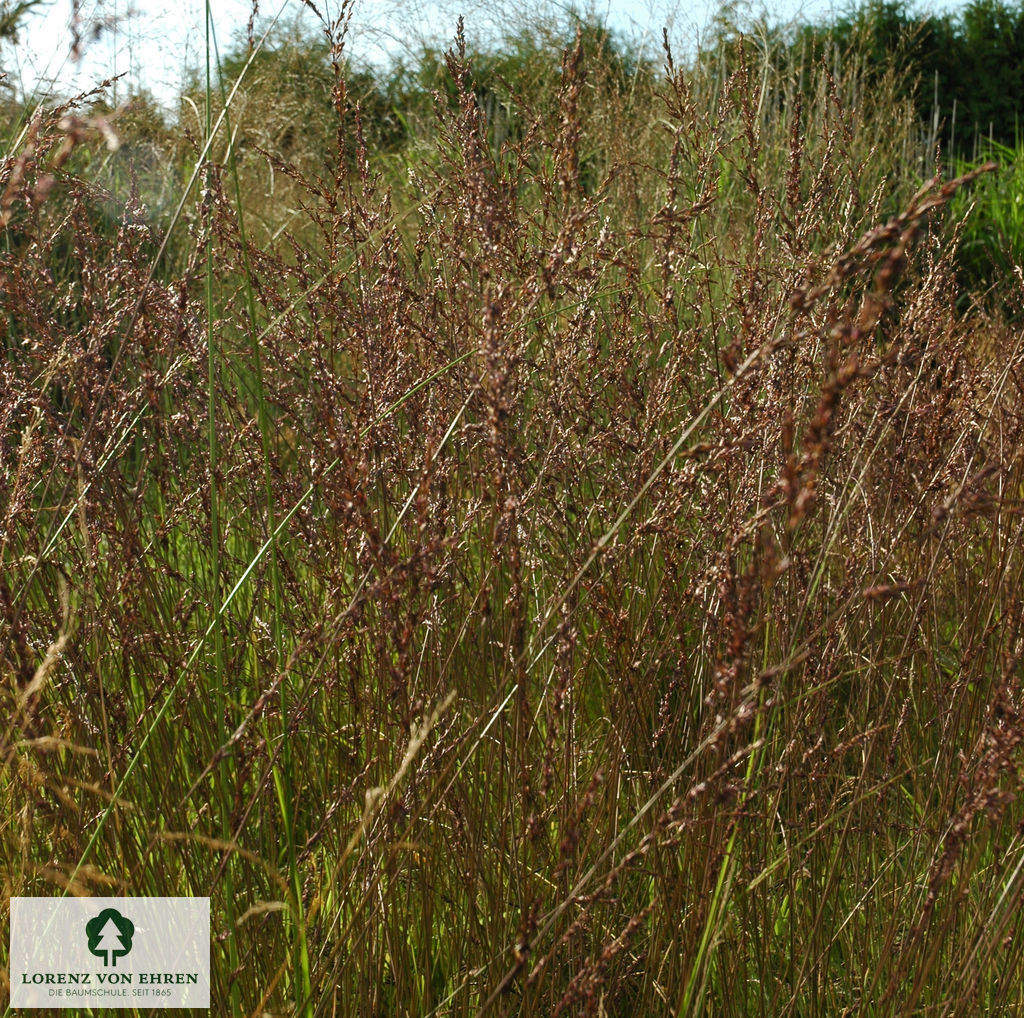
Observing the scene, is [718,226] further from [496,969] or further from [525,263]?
[496,969]

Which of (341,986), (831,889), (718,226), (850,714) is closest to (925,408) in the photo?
(850,714)

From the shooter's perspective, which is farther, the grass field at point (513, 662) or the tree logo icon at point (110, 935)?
the tree logo icon at point (110, 935)

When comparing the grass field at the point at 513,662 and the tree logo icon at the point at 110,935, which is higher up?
the grass field at the point at 513,662

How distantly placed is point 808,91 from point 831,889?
860 centimetres

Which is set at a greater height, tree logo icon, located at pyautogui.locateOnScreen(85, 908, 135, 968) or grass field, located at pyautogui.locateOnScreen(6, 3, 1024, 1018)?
grass field, located at pyautogui.locateOnScreen(6, 3, 1024, 1018)

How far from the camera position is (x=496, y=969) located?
4.09ft

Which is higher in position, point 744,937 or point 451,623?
point 451,623

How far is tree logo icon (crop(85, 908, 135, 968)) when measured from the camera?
3.90 ft

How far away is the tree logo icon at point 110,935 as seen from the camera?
1188mm

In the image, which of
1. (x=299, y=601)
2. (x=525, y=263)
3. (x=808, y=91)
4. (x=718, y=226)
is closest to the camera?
(x=299, y=601)

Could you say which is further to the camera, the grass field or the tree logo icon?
the tree logo icon

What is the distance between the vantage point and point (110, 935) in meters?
1.19

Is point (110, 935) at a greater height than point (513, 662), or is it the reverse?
point (513, 662)

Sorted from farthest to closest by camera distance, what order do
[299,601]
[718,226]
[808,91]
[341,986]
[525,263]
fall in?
[808,91]
[718,226]
[525,263]
[299,601]
[341,986]
